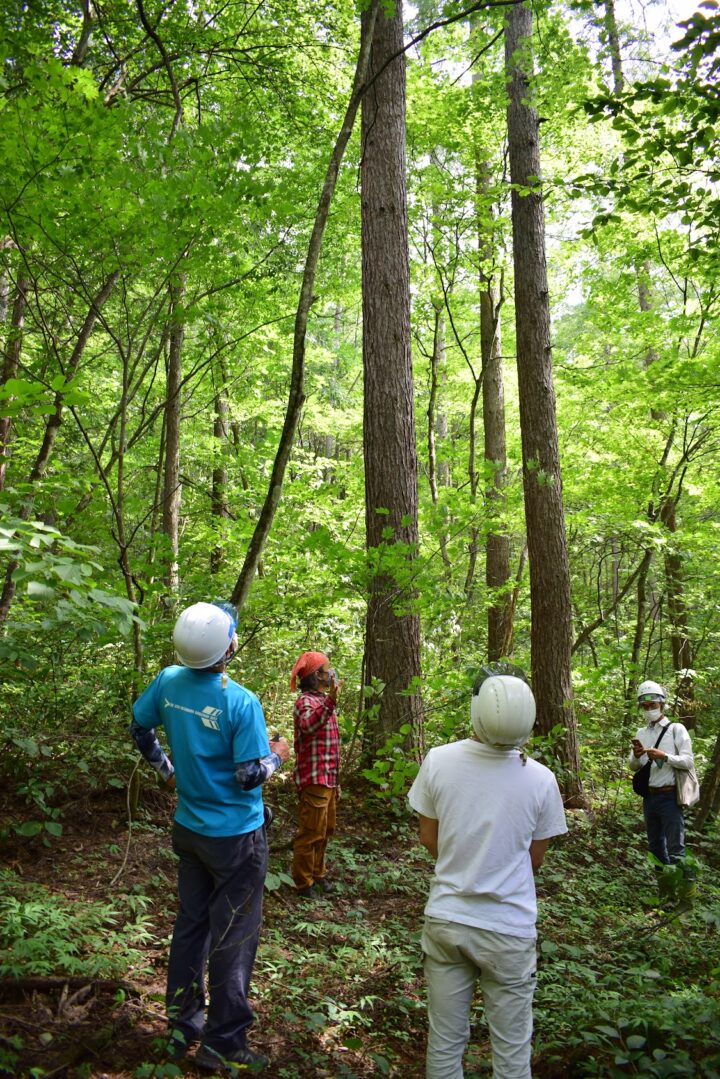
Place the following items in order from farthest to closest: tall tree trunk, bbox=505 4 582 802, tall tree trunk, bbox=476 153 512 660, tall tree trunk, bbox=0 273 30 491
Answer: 1. tall tree trunk, bbox=476 153 512 660
2. tall tree trunk, bbox=505 4 582 802
3. tall tree trunk, bbox=0 273 30 491

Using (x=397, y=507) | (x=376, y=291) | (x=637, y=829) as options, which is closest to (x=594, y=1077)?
(x=397, y=507)

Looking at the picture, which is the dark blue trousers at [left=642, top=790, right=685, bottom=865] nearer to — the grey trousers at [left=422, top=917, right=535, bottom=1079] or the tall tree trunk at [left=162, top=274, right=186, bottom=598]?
the grey trousers at [left=422, top=917, right=535, bottom=1079]

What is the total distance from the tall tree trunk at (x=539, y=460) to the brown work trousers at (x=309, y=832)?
402 centimetres

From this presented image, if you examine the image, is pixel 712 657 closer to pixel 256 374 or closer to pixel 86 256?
pixel 256 374

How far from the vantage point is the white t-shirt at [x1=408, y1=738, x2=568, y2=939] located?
2.44 meters

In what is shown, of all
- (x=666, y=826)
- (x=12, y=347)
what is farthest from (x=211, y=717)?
(x=12, y=347)

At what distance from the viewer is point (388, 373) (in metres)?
7.18

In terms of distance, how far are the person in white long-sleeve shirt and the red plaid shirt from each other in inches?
129

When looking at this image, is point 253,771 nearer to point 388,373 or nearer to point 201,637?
point 201,637

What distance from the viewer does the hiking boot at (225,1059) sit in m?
2.81

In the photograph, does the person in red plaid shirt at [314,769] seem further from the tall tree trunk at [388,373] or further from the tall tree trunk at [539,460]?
the tall tree trunk at [539,460]

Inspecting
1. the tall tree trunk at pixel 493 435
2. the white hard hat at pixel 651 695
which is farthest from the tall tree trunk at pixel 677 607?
the white hard hat at pixel 651 695

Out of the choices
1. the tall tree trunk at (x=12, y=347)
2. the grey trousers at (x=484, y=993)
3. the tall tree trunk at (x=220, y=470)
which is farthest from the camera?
the tall tree trunk at (x=220, y=470)

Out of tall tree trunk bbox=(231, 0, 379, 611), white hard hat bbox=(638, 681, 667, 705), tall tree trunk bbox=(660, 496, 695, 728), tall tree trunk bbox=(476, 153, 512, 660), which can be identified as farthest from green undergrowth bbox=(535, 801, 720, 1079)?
tall tree trunk bbox=(660, 496, 695, 728)
